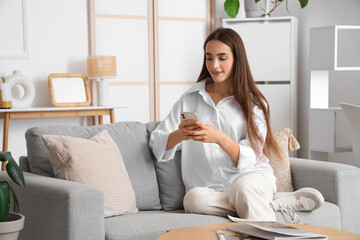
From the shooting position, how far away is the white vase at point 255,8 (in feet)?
18.8

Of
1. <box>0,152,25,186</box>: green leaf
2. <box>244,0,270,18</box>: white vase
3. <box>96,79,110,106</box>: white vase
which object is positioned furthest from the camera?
<box>244,0,270,18</box>: white vase

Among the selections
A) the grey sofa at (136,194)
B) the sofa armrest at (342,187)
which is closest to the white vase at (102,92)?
the grey sofa at (136,194)

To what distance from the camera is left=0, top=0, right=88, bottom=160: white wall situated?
200 inches

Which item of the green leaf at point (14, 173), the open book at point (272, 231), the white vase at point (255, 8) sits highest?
the white vase at point (255, 8)

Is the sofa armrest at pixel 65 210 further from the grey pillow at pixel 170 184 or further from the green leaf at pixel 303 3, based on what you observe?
the green leaf at pixel 303 3

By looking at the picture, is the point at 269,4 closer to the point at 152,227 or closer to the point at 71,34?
the point at 71,34

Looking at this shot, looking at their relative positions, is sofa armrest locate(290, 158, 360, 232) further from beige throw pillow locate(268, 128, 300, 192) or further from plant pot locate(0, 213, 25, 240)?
plant pot locate(0, 213, 25, 240)

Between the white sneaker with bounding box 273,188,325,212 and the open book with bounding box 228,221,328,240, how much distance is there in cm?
73

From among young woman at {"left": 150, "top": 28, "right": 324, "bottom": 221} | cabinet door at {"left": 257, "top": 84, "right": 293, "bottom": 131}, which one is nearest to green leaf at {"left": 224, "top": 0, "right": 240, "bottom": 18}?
cabinet door at {"left": 257, "top": 84, "right": 293, "bottom": 131}

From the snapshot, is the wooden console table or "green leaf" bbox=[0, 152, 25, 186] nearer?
"green leaf" bbox=[0, 152, 25, 186]

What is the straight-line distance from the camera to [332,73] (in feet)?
19.0

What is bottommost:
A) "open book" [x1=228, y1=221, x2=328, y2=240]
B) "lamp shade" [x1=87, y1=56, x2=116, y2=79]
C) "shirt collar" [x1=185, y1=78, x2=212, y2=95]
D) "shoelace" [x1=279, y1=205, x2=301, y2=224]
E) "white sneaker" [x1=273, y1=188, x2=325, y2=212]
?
"shoelace" [x1=279, y1=205, x2=301, y2=224]

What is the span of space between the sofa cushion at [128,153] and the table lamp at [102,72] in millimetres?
Answer: 2272

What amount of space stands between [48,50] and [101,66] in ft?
1.74
